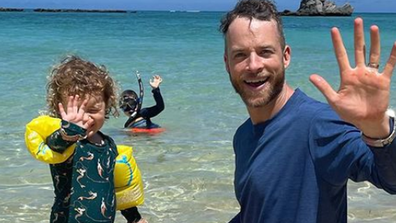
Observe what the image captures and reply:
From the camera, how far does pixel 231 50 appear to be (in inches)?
97.8

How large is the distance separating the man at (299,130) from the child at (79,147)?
736 millimetres

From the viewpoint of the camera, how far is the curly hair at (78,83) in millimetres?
2996

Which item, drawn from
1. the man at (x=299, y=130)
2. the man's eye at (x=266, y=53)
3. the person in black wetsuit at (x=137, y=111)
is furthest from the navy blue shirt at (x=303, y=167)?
the person in black wetsuit at (x=137, y=111)

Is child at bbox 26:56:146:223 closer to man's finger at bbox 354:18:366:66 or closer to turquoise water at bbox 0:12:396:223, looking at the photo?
man's finger at bbox 354:18:366:66

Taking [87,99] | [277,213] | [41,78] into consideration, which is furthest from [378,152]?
[41,78]

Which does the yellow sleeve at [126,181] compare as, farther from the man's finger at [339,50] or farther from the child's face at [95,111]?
the man's finger at [339,50]

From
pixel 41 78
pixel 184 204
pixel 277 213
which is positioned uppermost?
pixel 277 213

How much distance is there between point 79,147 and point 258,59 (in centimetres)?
106

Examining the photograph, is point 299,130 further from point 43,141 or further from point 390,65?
point 43,141

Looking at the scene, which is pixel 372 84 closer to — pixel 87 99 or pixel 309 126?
pixel 309 126

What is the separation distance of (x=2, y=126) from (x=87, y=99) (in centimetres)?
574

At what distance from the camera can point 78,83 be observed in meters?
2.99

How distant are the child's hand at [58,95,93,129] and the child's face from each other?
0.08 ft

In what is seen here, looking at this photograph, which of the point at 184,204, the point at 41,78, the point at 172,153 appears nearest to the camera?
the point at 184,204
